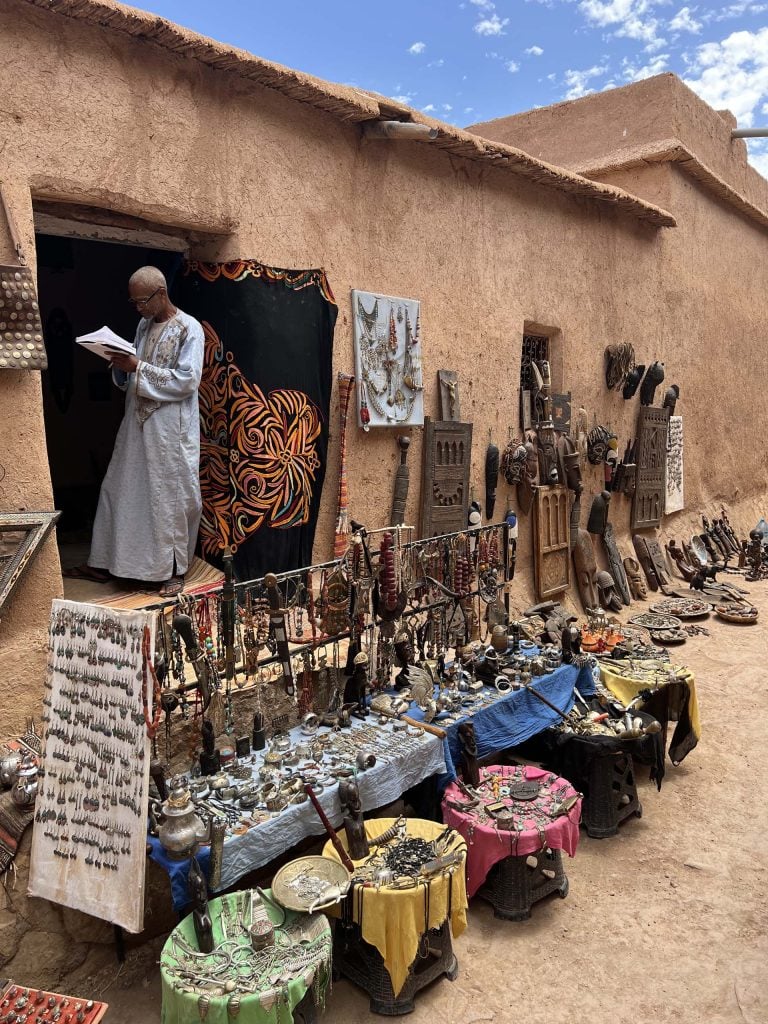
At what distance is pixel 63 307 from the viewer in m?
7.00

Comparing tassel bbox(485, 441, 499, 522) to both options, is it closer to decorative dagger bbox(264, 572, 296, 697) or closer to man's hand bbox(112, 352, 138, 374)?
decorative dagger bbox(264, 572, 296, 697)

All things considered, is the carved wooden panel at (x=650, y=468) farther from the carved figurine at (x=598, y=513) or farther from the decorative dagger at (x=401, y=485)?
the decorative dagger at (x=401, y=485)

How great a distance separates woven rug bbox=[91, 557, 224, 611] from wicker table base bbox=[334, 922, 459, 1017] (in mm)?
1863

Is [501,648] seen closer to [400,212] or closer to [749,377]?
[400,212]

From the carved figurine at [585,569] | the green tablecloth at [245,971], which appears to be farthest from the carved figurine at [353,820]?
the carved figurine at [585,569]

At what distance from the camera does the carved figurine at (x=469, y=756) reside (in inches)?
164

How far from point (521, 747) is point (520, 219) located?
197 inches

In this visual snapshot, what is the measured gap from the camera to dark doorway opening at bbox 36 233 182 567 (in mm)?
6801

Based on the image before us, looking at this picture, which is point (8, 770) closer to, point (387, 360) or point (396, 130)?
point (387, 360)

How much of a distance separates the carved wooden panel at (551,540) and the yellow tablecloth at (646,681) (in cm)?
240

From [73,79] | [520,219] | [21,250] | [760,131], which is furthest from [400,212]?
[760,131]

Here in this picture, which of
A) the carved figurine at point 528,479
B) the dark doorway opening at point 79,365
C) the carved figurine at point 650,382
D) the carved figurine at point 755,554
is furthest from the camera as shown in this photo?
the carved figurine at point 755,554

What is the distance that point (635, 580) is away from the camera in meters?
9.31

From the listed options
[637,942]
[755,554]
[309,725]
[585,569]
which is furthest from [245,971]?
[755,554]
